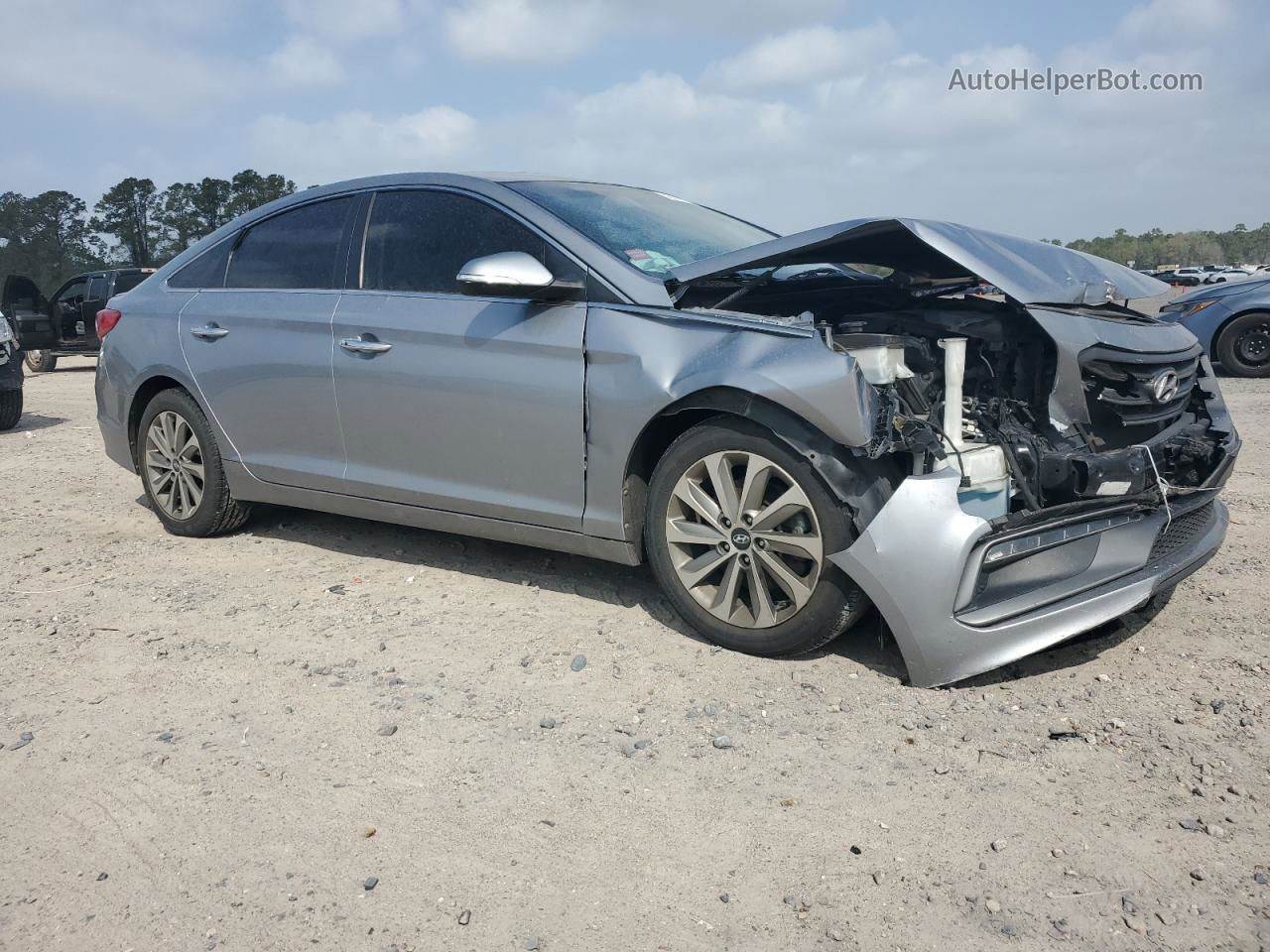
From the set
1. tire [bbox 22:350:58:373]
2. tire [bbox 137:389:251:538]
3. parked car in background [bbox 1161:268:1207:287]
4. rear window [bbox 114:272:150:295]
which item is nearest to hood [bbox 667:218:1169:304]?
tire [bbox 137:389:251:538]

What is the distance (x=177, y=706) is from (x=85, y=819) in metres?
0.68

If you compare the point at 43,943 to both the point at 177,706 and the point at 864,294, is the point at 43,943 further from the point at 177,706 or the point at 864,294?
the point at 864,294

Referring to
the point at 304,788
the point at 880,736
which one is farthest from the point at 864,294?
the point at 304,788

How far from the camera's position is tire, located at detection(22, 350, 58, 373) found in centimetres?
1889

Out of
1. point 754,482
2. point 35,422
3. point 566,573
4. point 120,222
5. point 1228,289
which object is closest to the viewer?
point 754,482

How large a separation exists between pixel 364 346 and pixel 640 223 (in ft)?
4.06

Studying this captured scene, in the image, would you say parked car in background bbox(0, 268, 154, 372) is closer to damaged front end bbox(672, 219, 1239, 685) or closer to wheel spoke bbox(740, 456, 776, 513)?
damaged front end bbox(672, 219, 1239, 685)

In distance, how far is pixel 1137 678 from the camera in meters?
3.37

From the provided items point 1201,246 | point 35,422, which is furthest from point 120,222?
point 1201,246

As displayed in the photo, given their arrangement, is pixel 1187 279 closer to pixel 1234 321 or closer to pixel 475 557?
pixel 1234 321

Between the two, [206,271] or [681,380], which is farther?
[206,271]

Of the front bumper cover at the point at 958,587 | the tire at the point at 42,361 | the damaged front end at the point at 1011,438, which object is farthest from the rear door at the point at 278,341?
the tire at the point at 42,361

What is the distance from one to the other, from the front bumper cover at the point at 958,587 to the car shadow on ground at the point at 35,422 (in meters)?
9.39

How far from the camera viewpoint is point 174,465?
5363mm
